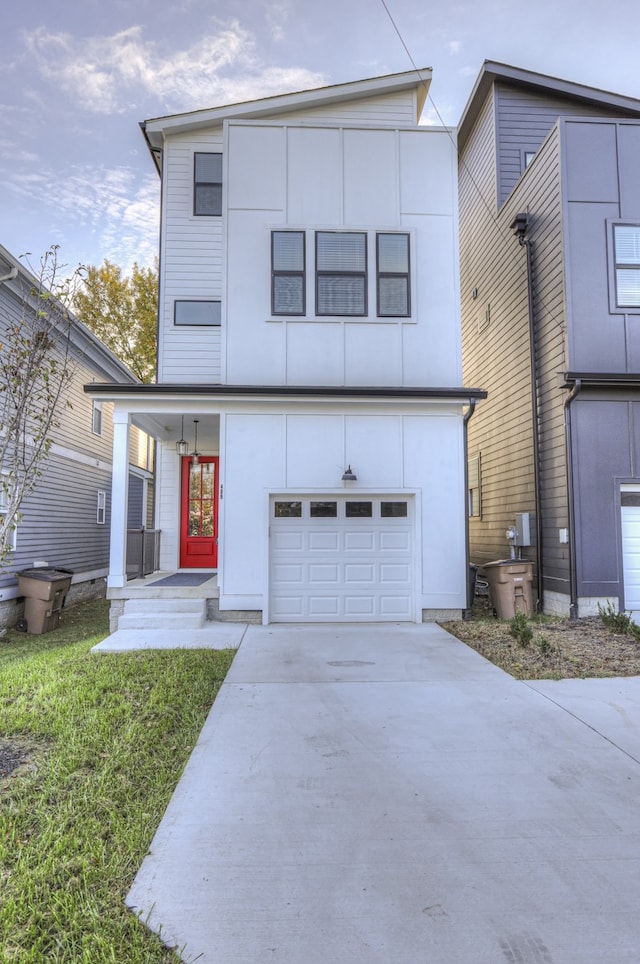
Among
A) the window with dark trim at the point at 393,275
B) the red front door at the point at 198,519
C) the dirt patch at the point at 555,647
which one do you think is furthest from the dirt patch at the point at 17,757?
the window with dark trim at the point at 393,275

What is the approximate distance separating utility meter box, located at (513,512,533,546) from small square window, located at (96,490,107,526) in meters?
9.42

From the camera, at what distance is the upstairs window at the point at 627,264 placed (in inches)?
329

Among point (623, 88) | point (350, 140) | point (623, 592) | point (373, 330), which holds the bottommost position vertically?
point (623, 592)

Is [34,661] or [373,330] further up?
[373,330]

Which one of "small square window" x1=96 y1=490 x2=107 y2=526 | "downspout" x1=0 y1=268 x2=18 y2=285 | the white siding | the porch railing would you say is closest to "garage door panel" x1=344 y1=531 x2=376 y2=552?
the porch railing

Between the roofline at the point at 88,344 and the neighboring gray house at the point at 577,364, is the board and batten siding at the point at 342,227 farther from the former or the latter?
the roofline at the point at 88,344

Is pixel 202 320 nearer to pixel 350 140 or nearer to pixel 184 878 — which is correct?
pixel 350 140

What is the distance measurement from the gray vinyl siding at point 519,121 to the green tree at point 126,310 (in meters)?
11.4

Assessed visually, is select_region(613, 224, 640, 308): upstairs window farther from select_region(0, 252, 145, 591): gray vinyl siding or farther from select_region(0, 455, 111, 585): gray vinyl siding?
select_region(0, 455, 111, 585): gray vinyl siding

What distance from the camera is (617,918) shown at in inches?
84.8

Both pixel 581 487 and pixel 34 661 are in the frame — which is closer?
pixel 34 661

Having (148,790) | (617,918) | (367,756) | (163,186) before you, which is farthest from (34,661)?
(163,186)

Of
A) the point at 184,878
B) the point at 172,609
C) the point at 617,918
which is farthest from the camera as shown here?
the point at 172,609

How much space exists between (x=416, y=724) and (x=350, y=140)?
28.5 ft
